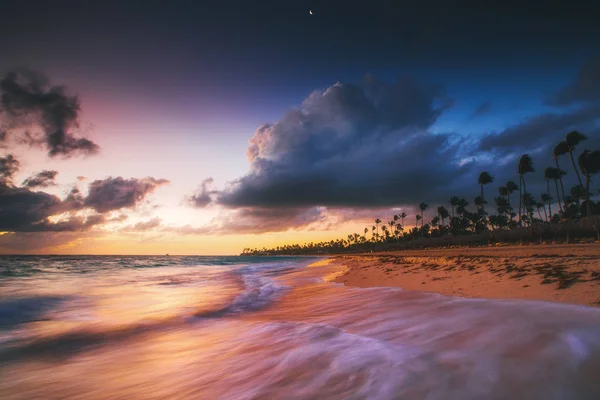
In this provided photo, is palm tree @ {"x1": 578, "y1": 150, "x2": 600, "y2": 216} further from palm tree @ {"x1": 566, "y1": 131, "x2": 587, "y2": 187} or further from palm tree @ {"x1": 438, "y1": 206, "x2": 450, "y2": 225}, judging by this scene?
palm tree @ {"x1": 438, "y1": 206, "x2": 450, "y2": 225}

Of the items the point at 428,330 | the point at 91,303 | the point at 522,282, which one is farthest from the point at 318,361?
the point at 91,303

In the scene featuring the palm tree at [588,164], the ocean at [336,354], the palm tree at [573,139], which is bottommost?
the ocean at [336,354]

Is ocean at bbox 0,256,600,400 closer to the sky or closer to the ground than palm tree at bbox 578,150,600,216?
closer to the ground

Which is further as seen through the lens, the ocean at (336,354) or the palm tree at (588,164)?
the palm tree at (588,164)

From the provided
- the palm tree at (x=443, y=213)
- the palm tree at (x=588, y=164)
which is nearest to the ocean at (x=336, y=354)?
the palm tree at (x=588, y=164)

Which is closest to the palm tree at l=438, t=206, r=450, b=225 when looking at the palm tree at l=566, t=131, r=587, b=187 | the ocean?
the palm tree at l=566, t=131, r=587, b=187

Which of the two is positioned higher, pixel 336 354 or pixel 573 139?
pixel 573 139

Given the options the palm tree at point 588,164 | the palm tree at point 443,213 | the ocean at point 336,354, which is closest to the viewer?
the ocean at point 336,354

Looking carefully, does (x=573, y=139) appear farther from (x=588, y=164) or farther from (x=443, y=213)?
(x=443, y=213)

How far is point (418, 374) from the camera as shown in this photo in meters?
3.57

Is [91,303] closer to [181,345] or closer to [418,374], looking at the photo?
[181,345]

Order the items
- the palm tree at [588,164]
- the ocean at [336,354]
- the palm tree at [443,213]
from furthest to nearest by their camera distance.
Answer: the palm tree at [443,213], the palm tree at [588,164], the ocean at [336,354]

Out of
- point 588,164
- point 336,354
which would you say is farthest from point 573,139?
point 336,354

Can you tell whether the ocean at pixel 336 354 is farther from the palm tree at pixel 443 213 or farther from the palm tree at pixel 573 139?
the palm tree at pixel 443 213
